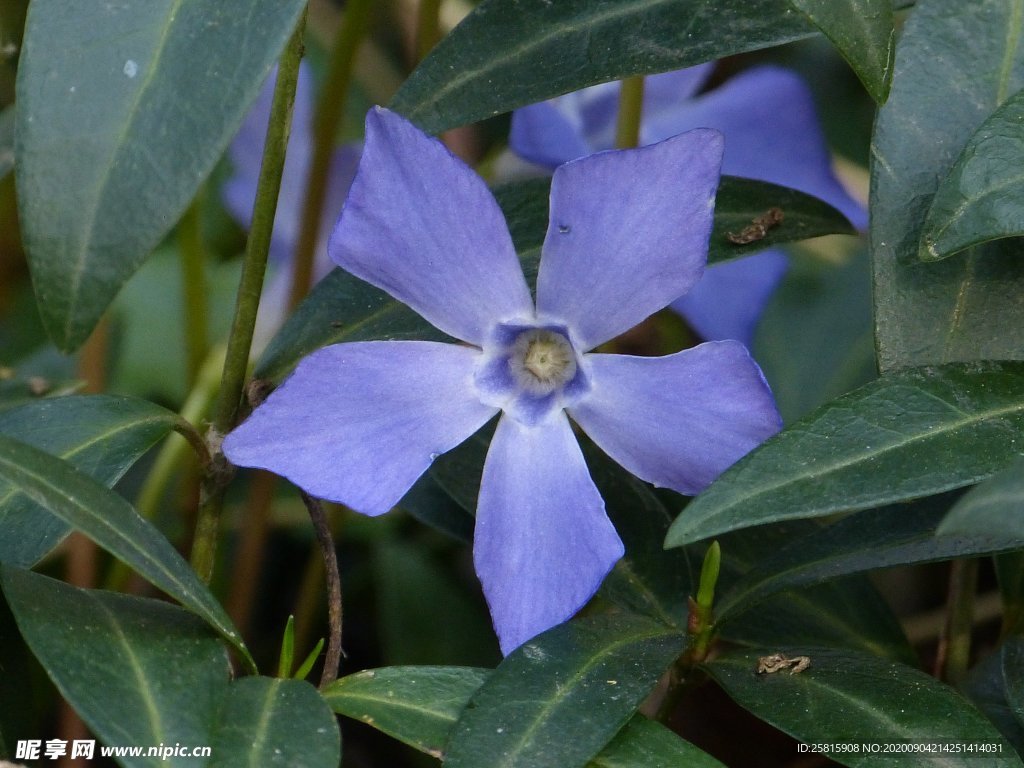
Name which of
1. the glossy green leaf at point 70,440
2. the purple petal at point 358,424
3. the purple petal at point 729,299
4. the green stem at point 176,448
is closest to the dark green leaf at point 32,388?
the green stem at point 176,448

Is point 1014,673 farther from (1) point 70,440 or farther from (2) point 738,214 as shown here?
(1) point 70,440

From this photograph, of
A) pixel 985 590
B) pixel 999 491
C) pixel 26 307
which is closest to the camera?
pixel 999 491

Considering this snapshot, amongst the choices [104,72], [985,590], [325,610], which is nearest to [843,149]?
[985,590]

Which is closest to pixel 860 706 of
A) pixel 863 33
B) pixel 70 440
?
pixel 863 33

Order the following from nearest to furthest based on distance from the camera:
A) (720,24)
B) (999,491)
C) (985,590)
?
1. (999,491)
2. (720,24)
3. (985,590)

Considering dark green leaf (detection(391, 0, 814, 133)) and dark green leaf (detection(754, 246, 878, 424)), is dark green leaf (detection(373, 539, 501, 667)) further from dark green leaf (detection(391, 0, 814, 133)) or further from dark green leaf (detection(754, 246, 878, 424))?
dark green leaf (detection(391, 0, 814, 133))

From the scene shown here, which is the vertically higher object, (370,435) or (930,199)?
(930,199)

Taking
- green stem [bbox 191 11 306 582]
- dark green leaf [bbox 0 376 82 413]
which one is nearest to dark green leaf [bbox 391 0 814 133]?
green stem [bbox 191 11 306 582]

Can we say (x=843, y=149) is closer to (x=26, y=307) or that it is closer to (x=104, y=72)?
(x=26, y=307)
